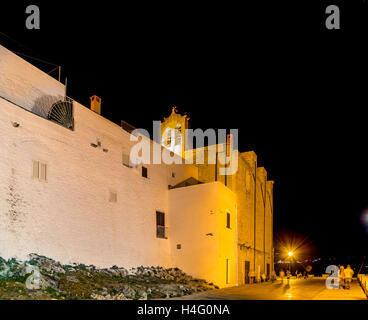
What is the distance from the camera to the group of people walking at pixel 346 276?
1786cm

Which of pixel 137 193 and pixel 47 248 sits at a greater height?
pixel 137 193

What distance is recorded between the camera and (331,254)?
57.0 meters

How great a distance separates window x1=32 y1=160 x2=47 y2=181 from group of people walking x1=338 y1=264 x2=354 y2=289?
15.1m

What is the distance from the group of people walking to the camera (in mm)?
17859

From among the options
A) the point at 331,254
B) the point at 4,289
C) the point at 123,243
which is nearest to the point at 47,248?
the point at 4,289

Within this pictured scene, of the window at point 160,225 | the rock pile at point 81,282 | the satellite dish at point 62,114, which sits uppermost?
Result: the satellite dish at point 62,114

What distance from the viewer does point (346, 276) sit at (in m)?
17.8

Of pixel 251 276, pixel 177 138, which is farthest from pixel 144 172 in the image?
pixel 251 276

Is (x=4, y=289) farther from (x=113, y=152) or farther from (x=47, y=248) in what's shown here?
(x=113, y=152)

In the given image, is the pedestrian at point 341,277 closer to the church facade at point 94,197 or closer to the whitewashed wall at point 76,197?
the church facade at point 94,197

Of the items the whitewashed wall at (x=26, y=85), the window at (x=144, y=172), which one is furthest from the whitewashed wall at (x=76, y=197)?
the whitewashed wall at (x=26, y=85)

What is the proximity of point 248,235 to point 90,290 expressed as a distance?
17.4 metres

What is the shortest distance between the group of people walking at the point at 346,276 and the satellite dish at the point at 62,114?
15.2 metres
